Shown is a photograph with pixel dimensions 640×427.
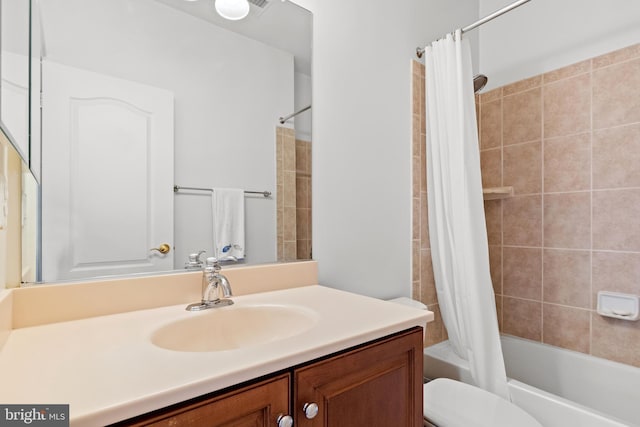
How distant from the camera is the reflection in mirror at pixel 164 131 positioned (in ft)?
2.81

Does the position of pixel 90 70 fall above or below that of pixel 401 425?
above

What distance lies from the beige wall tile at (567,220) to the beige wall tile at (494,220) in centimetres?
25

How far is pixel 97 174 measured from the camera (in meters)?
0.89

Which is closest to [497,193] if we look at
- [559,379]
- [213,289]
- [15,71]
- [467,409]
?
[559,379]

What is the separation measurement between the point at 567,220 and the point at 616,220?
20 cm

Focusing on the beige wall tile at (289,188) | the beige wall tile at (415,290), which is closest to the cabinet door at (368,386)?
the beige wall tile at (289,188)

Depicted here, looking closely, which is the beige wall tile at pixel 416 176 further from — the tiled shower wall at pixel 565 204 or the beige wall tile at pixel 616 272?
the beige wall tile at pixel 616 272

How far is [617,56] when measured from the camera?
1.59 metres

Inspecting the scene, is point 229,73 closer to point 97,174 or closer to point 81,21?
point 81,21

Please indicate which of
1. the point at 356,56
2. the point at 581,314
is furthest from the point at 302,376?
the point at 581,314

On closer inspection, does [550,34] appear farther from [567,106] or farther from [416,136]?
[416,136]

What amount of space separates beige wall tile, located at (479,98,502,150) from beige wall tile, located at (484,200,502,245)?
360mm

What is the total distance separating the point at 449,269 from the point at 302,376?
1137 mm

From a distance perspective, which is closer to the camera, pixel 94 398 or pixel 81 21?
pixel 94 398
